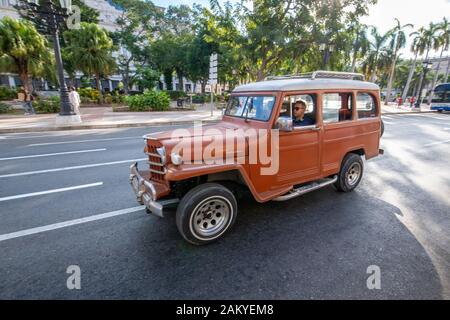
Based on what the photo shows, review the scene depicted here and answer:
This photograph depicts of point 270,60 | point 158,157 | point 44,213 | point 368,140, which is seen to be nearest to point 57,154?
point 44,213

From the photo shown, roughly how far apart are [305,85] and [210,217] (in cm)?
248

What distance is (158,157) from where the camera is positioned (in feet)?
10.2

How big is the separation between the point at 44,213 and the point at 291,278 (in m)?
3.91

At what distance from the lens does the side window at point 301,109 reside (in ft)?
11.9

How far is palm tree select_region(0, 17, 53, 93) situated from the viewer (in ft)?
52.1

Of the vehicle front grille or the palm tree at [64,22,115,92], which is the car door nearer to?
the vehicle front grille

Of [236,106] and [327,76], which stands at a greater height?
[327,76]

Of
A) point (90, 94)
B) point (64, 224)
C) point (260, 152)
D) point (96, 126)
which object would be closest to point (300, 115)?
point (260, 152)

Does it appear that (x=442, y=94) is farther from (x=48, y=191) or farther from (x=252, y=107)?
(x=48, y=191)

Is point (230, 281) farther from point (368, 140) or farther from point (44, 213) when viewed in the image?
point (368, 140)

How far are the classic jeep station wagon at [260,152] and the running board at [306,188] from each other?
17mm

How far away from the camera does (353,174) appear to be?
4.86 m

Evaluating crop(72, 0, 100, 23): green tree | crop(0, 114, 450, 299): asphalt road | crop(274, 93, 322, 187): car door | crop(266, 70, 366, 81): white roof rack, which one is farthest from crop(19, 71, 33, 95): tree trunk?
crop(274, 93, 322, 187): car door

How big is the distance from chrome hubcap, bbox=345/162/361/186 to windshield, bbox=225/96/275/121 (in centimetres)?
242
